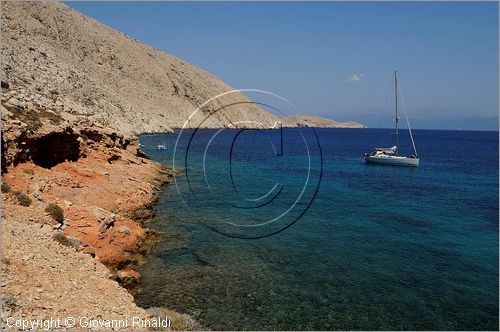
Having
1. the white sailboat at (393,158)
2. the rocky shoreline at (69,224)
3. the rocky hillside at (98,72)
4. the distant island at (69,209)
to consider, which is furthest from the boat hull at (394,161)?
the rocky hillside at (98,72)

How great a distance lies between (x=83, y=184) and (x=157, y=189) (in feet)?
36.0

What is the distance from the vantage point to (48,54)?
96688mm

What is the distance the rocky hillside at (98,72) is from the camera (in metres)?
84.3

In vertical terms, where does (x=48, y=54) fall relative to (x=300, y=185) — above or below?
above

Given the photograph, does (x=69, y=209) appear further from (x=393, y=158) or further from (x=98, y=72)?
(x=98, y=72)

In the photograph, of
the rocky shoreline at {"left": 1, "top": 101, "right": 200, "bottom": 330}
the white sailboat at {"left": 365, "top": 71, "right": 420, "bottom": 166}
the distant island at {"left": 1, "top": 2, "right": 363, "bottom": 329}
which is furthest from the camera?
the white sailboat at {"left": 365, "top": 71, "right": 420, "bottom": 166}

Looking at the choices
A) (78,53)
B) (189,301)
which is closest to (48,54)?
(78,53)

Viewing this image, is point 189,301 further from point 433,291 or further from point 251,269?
point 433,291

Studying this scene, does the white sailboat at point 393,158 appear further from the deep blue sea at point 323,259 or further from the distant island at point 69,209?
the distant island at point 69,209

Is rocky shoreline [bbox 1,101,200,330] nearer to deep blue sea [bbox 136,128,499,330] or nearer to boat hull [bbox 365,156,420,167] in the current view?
deep blue sea [bbox 136,128,499,330]

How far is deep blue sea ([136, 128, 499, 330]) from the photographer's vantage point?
1641 centimetres

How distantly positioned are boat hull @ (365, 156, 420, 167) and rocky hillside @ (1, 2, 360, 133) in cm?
4902

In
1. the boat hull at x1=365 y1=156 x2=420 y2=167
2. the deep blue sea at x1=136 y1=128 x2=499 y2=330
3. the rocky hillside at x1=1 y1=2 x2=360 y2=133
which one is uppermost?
the rocky hillside at x1=1 y1=2 x2=360 y2=133

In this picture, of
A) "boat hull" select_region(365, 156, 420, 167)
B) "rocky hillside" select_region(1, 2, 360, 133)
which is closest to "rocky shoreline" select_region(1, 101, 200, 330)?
"rocky hillside" select_region(1, 2, 360, 133)
